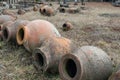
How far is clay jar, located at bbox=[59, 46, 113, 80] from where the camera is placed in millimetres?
4270

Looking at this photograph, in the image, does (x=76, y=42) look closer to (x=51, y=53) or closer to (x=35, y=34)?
(x=35, y=34)

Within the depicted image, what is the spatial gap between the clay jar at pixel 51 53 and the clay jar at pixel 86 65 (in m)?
0.44

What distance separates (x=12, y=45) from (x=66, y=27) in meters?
2.95

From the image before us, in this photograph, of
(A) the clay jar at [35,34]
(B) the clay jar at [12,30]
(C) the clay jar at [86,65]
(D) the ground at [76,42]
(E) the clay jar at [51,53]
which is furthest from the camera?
(B) the clay jar at [12,30]

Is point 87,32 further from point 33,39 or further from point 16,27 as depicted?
point 33,39

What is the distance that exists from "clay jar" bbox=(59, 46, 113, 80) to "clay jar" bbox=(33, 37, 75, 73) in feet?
1.43

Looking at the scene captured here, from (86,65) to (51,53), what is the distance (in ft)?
3.22

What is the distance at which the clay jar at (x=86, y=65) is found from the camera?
→ 427 centimetres

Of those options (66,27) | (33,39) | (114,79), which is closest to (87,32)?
(66,27)

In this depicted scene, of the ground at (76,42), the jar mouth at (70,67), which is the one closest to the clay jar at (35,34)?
the ground at (76,42)

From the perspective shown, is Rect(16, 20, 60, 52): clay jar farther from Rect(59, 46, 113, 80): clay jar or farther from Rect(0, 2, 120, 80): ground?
Rect(59, 46, 113, 80): clay jar

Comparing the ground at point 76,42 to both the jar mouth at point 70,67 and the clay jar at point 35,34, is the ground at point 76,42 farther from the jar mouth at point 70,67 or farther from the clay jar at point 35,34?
the jar mouth at point 70,67

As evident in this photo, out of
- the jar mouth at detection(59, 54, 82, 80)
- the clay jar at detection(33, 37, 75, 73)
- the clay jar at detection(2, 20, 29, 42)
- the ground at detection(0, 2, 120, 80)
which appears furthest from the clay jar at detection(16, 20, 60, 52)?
the jar mouth at detection(59, 54, 82, 80)

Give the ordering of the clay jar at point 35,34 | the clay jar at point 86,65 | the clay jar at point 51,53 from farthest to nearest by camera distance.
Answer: the clay jar at point 35,34
the clay jar at point 51,53
the clay jar at point 86,65
